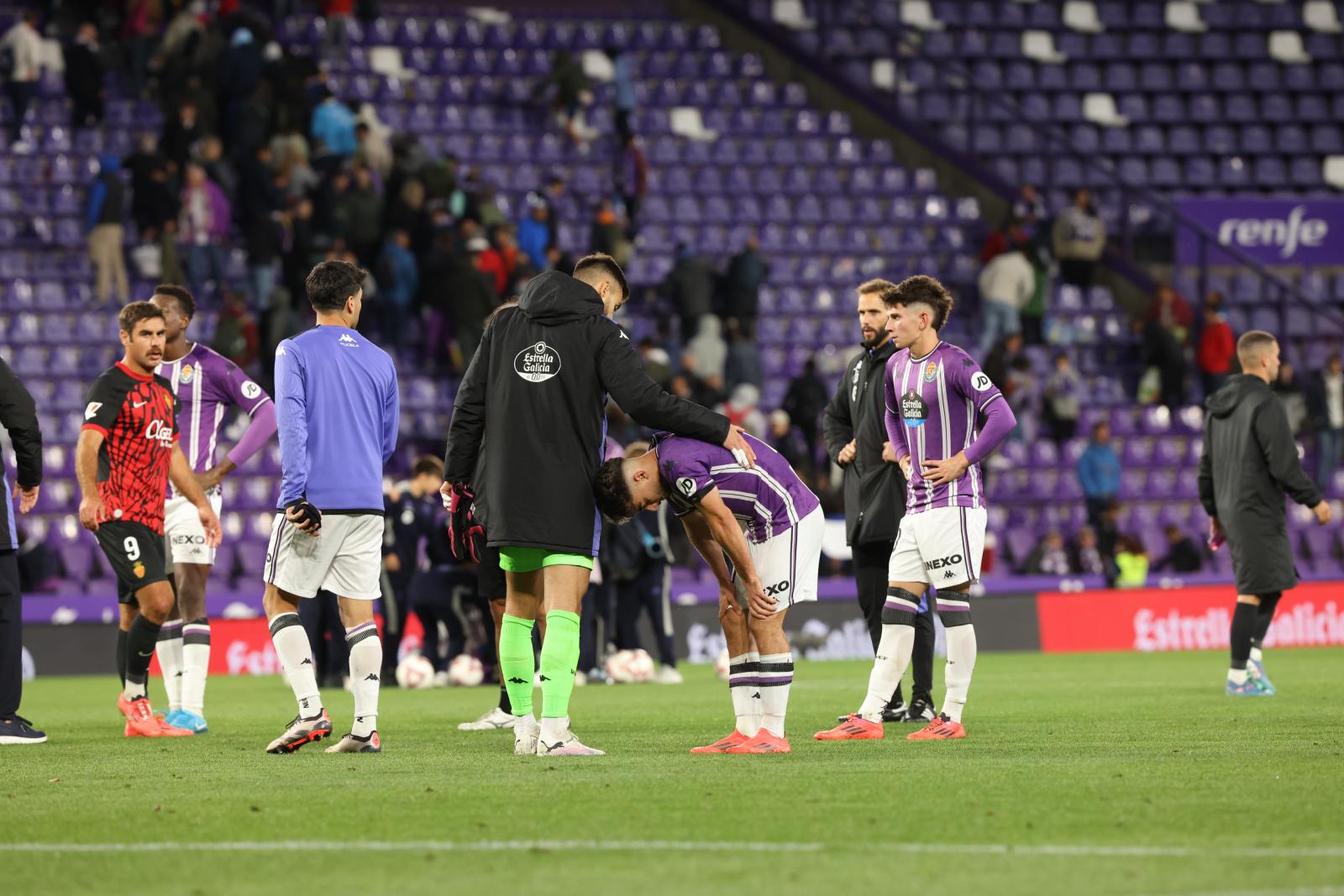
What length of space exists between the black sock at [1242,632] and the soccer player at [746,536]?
5214 mm

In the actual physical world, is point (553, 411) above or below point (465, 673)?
above

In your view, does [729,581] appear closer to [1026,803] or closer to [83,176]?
[1026,803]

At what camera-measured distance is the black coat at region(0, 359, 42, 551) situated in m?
10.3

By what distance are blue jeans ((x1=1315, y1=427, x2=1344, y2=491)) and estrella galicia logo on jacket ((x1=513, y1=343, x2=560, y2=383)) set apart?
20458 millimetres

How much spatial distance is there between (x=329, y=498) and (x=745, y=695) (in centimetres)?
223

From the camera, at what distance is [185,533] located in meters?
11.7

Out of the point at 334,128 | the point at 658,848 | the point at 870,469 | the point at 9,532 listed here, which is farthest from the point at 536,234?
the point at 658,848

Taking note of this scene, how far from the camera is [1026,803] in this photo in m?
7.01

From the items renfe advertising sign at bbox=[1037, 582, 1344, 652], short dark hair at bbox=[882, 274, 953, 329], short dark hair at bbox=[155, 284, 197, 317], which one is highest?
short dark hair at bbox=[155, 284, 197, 317]

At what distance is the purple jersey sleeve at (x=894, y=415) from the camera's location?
34.3 ft

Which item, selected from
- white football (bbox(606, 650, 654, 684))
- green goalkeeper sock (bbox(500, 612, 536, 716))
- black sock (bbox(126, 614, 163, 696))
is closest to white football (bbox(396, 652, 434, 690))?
white football (bbox(606, 650, 654, 684))

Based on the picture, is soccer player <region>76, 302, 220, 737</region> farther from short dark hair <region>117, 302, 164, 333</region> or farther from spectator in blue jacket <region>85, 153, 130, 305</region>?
spectator in blue jacket <region>85, 153, 130, 305</region>

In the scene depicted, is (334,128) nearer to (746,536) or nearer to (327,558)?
(327,558)


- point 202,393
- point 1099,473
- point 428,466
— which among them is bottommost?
point 1099,473
